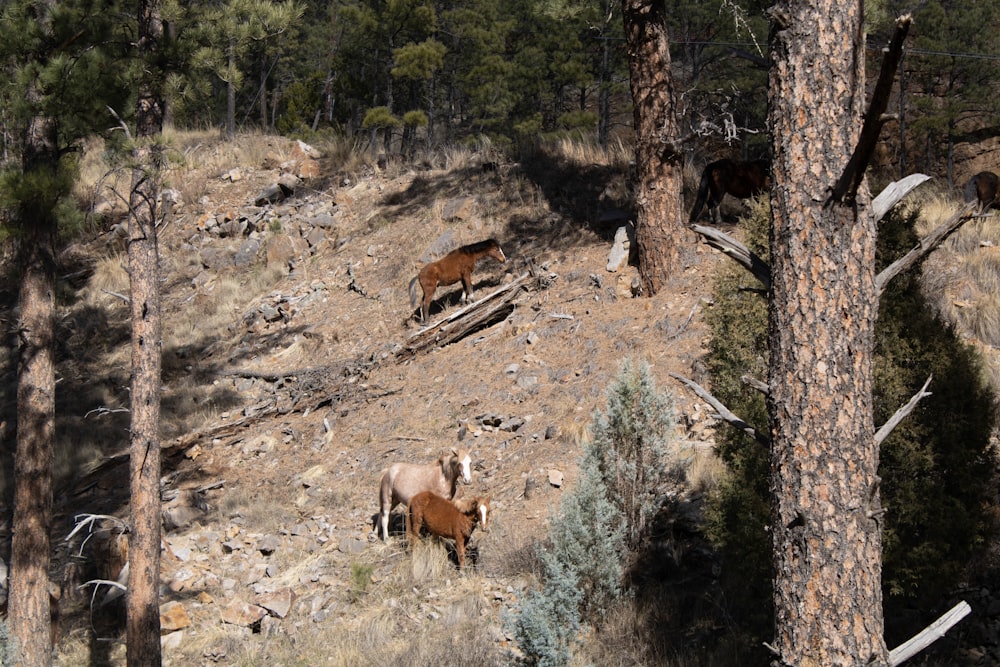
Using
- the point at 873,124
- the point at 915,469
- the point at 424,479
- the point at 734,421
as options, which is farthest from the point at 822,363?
the point at 424,479

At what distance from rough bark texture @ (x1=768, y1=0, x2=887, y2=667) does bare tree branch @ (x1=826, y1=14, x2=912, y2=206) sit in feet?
0.27

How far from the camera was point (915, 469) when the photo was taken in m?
6.49

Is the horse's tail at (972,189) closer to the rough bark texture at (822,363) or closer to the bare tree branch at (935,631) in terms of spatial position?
the rough bark texture at (822,363)

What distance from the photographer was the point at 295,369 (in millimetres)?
16172

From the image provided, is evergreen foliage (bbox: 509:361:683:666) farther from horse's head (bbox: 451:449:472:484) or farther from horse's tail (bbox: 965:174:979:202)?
horse's tail (bbox: 965:174:979:202)

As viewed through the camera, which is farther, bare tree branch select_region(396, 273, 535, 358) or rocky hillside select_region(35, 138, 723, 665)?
bare tree branch select_region(396, 273, 535, 358)

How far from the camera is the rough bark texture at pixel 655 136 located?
12953mm

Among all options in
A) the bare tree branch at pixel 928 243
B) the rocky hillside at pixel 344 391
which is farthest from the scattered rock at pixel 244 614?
the bare tree branch at pixel 928 243

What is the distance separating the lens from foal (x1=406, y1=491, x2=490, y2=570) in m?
9.55

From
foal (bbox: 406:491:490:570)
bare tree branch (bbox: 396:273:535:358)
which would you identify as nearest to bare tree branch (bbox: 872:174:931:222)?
foal (bbox: 406:491:490:570)

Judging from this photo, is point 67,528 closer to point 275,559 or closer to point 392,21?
point 275,559

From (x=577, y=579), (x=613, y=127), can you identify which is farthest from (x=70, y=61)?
(x=613, y=127)

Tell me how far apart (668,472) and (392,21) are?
1134 inches

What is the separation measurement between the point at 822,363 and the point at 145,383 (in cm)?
726
